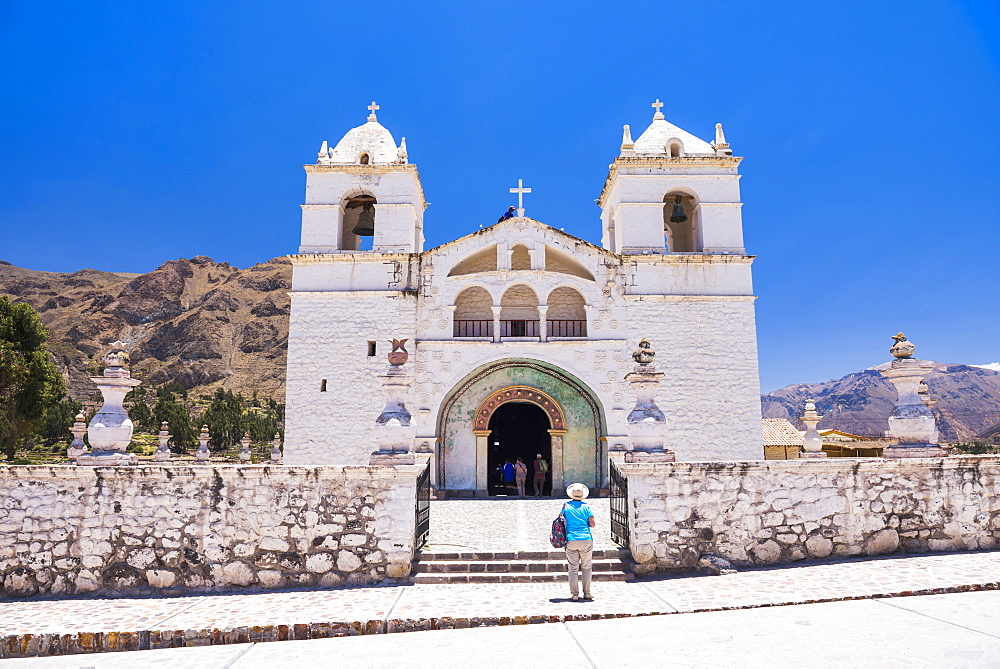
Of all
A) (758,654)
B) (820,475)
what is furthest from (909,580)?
(758,654)

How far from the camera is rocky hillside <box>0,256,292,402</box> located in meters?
77.9

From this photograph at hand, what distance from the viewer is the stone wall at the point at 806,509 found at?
816 centimetres

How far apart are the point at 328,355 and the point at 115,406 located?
8877 mm

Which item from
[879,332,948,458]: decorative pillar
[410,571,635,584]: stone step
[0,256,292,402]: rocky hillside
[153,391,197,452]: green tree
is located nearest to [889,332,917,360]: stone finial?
[879,332,948,458]: decorative pillar

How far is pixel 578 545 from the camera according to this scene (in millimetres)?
6992

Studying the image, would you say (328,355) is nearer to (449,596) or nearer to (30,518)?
(30,518)

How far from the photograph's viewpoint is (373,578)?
7910 mm

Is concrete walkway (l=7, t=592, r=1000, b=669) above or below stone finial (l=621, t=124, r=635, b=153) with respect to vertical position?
below

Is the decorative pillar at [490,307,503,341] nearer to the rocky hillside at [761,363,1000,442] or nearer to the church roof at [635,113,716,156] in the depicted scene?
the church roof at [635,113,716,156]

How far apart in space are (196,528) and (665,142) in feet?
56.6

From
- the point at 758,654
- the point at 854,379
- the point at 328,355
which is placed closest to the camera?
the point at 758,654

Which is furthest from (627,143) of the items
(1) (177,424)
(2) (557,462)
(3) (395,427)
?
(1) (177,424)

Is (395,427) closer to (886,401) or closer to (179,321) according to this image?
(179,321)

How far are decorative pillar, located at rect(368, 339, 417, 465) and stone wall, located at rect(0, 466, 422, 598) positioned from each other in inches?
13.1
